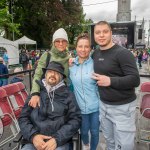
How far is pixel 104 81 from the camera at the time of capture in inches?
115

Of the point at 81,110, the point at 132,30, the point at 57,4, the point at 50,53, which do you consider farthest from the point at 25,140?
the point at 57,4

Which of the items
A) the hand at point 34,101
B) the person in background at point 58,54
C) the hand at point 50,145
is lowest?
the hand at point 50,145

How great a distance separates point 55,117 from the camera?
3.24 meters

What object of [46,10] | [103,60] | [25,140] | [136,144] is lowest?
[136,144]

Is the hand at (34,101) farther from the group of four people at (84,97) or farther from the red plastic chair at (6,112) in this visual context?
the red plastic chair at (6,112)

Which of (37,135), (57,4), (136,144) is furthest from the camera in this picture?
(57,4)

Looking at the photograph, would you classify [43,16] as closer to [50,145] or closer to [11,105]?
[11,105]

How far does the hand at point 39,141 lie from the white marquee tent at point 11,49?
19.4m

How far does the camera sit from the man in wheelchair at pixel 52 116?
3107mm

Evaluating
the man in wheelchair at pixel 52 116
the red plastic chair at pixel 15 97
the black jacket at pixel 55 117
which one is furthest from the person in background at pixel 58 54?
the red plastic chair at pixel 15 97

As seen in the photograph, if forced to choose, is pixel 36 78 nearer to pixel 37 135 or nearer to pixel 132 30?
pixel 37 135

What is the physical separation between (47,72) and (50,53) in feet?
1.05

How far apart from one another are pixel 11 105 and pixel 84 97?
1.52 metres

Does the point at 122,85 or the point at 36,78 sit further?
the point at 36,78
